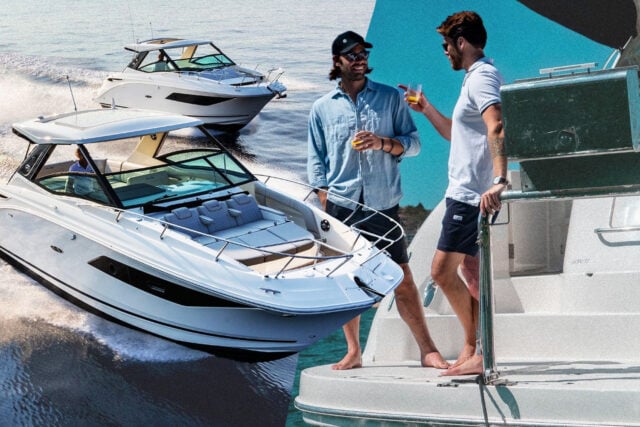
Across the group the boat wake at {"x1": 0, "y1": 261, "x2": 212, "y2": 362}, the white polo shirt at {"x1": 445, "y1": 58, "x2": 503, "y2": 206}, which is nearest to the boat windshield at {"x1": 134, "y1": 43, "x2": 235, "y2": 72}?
the boat wake at {"x1": 0, "y1": 261, "x2": 212, "y2": 362}

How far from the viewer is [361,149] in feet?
12.3

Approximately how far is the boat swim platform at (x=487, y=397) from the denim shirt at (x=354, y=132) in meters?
0.70

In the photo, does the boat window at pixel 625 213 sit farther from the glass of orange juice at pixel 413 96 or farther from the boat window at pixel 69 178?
the boat window at pixel 69 178

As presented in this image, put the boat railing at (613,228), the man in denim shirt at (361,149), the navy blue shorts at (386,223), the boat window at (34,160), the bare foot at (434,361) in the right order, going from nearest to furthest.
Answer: the bare foot at (434,361)
the man in denim shirt at (361,149)
the boat railing at (613,228)
the navy blue shorts at (386,223)
the boat window at (34,160)

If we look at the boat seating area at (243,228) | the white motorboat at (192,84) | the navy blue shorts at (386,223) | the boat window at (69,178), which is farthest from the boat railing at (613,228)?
the white motorboat at (192,84)

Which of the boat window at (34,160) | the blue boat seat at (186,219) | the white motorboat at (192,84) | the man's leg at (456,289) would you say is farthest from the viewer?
the white motorboat at (192,84)

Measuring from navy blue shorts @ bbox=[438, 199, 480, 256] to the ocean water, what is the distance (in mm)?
1759

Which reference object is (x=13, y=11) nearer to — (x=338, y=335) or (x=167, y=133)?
(x=167, y=133)

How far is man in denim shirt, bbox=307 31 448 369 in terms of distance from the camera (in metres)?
3.80

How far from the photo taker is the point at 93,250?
183 inches

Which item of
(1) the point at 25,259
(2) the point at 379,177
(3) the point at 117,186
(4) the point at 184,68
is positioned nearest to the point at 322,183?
(2) the point at 379,177

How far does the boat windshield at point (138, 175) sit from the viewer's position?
15.4ft

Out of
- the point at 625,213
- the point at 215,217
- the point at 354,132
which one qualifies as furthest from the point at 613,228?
the point at 215,217

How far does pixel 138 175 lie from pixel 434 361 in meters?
1.84
